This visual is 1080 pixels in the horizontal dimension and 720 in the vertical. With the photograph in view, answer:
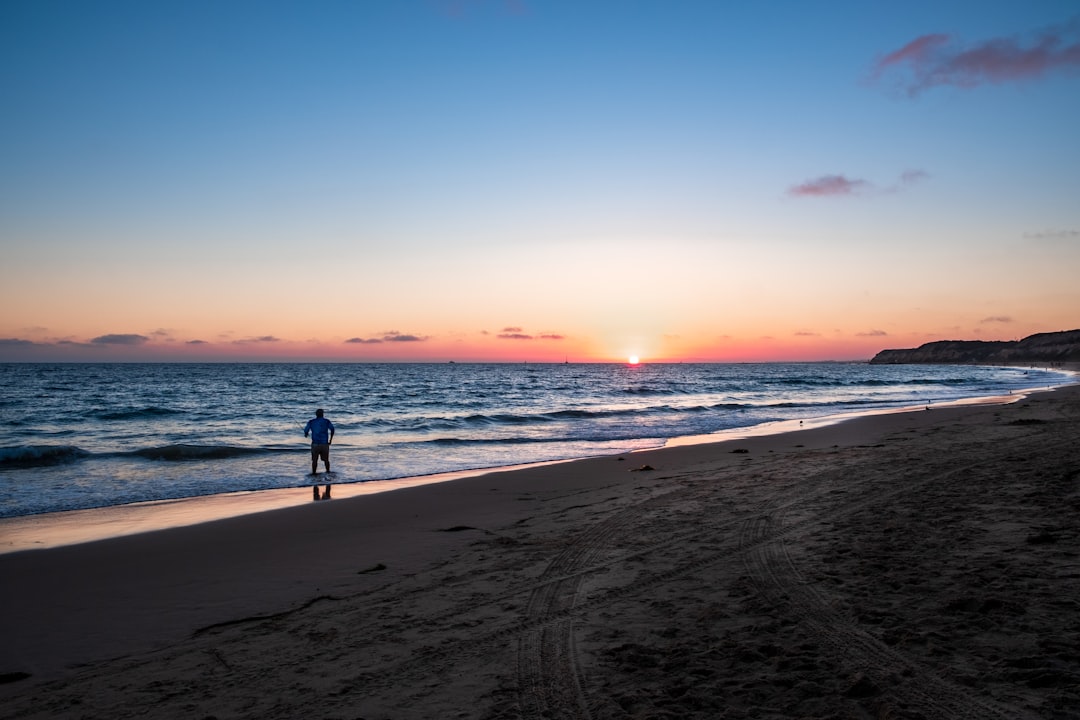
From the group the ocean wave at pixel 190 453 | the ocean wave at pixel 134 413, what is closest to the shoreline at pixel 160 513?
the ocean wave at pixel 190 453

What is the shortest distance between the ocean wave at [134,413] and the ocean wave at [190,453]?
16.3 meters

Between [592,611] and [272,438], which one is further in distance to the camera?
[272,438]

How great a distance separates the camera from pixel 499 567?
7.49 m

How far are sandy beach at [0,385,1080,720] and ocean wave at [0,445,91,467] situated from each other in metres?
12.4

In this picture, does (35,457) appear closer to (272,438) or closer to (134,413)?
(272,438)

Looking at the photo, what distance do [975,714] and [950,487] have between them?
293 inches

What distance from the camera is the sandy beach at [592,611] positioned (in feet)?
13.7

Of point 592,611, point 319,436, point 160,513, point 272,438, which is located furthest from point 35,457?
point 592,611

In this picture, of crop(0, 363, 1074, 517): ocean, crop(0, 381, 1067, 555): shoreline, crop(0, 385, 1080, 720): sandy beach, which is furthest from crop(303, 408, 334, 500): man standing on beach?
crop(0, 385, 1080, 720): sandy beach

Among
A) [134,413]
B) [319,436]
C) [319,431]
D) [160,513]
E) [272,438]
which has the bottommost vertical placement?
[272,438]

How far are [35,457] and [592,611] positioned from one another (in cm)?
2085

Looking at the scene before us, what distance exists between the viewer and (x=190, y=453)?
20.9 meters

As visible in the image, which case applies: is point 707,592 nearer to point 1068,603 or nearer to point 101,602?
point 1068,603

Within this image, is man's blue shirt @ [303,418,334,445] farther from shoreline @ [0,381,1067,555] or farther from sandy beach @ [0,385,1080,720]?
sandy beach @ [0,385,1080,720]
